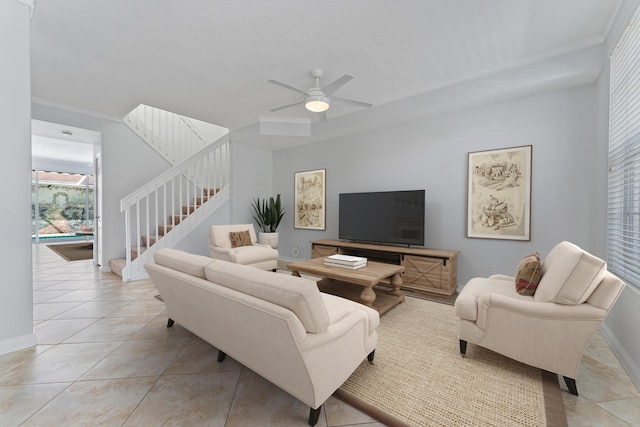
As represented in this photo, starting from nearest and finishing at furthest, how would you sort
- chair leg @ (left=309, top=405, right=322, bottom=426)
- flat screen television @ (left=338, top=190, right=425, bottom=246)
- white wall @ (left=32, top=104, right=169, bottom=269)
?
chair leg @ (left=309, top=405, right=322, bottom=426) → flat screen television @ (left=338, top=190, right=425, bottom=246) → white wall @ (left=32, top=104, right=169, bottom=269)

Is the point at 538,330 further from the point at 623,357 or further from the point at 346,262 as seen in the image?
the point at 346,262

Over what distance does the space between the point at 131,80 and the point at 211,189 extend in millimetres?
2660

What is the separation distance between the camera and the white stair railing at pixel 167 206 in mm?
4156

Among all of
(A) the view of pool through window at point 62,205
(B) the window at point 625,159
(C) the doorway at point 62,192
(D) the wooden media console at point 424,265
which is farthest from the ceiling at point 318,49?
(A) the view of pool through window at point 62,205

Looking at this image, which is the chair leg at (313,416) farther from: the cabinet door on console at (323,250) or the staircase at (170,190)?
the staircase at (170,190)

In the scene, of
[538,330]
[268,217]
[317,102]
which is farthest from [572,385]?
[268,217]

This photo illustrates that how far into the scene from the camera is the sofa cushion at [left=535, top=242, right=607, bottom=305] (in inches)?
61.9

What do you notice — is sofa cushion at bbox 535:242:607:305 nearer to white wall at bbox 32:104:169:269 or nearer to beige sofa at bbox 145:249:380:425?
beige sofa at bbox 145:249:380:425

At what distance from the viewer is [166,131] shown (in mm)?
5621

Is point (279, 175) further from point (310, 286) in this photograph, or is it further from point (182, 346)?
point (310, 286)

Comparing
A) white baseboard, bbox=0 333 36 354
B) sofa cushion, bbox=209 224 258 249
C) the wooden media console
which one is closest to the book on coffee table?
the wooden media console

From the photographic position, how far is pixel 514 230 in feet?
10.8

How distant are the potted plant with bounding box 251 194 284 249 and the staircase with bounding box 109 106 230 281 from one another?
70 cm

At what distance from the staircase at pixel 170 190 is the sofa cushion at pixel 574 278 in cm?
489
